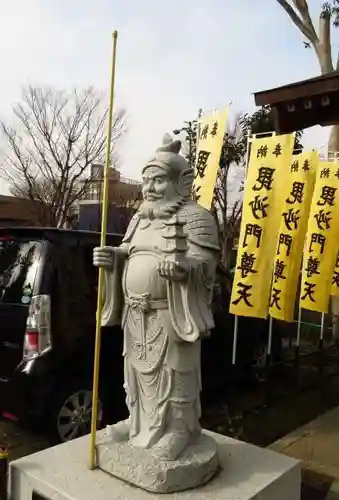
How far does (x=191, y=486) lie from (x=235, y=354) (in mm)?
3011

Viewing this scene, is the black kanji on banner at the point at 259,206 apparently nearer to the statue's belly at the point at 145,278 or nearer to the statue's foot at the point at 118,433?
the statue's belly at the point at 145,278

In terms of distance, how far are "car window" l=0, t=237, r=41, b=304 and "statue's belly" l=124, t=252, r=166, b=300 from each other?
1341 mm

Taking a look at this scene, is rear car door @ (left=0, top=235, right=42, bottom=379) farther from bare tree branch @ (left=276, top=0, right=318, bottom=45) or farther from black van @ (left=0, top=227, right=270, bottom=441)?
bare tree branch @ (left=276, top=0, right=318, bottom=45)

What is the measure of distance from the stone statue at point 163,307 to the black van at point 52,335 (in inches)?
40.2

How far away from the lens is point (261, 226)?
511 cm

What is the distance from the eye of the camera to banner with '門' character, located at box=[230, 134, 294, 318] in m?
5.03

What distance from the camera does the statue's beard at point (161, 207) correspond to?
2.72m

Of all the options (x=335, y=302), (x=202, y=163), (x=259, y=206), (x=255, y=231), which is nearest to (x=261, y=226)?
(x=255, y=231)

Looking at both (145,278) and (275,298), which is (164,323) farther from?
(275,298)

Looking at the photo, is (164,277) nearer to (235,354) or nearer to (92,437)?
(92,437)

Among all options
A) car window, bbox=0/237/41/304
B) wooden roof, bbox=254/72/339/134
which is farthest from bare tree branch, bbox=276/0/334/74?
car window, bbox=0/237/41/304

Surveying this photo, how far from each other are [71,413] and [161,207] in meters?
2.14

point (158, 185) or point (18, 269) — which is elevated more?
point (158, 185)

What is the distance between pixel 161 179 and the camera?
2.74 metres
